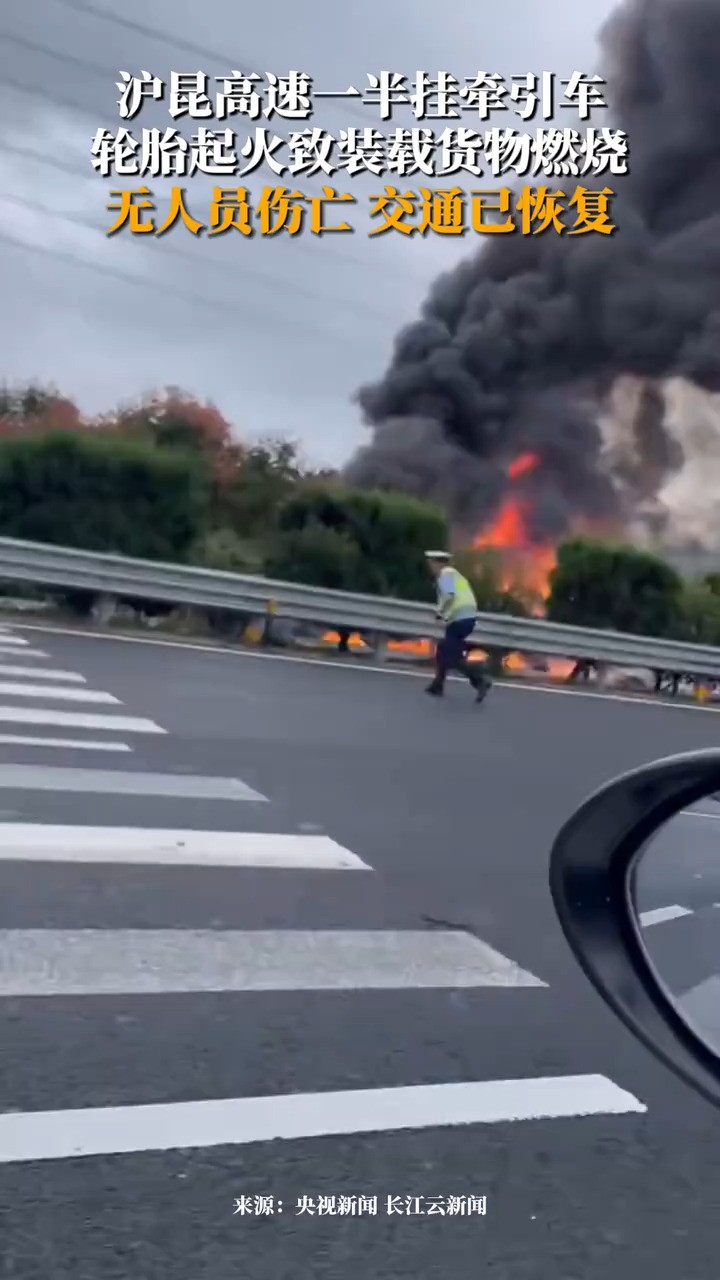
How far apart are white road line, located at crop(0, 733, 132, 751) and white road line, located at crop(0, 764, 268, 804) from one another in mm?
578

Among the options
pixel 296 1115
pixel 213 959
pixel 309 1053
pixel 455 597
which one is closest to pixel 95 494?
pixel 455 597

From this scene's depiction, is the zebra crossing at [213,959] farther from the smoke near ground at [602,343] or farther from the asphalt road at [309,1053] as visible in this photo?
the smoke near ground at [602,343]

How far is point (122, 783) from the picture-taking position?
22.7 ft

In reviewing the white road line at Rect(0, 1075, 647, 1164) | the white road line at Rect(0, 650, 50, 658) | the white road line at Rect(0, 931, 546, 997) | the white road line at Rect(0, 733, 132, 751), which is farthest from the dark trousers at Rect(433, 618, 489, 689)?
the white road line at Rect(0, 1075, 647, 1164)

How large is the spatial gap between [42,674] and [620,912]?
29.3 ft

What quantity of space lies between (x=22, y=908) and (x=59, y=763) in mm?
2584

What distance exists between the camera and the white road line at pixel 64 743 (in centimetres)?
773

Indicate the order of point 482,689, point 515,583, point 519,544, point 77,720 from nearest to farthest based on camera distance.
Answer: point 77,720, point 482,689, point 515,583, point 519,544

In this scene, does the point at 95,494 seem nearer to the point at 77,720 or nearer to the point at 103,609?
the point at 103,609

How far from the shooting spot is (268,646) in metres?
15.2

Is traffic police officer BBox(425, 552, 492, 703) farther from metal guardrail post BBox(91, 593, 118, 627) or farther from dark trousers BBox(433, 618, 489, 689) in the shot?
metal guardrail post BBox(91, 593, 118, 627)

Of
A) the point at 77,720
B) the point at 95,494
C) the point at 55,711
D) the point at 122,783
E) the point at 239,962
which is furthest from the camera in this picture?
the point at 95,494

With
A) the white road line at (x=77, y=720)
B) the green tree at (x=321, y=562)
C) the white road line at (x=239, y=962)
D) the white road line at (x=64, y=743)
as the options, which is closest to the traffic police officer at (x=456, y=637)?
the white road line at (x=77, y=720)

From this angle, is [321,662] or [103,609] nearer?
[321,662]
